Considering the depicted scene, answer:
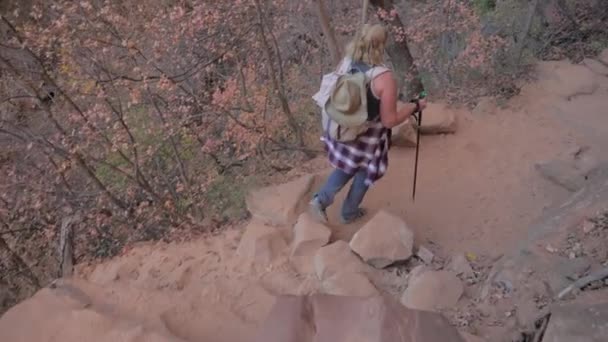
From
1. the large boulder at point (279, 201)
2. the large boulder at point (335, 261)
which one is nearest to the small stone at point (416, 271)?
the large boulder at point (335, 261)

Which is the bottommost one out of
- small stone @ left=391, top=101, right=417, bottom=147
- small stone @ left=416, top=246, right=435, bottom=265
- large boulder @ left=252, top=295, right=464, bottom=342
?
small stone @ left=416, top=246, right=435, bottom=265

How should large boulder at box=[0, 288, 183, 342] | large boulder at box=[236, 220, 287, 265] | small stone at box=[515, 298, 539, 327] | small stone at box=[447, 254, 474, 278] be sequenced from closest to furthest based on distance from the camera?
small stone at box=[515, 298, 539, 327], large boulder at box=[0, 288, 183, 342], small stone at box=[447, 254, 474, 278], large boulder at box=[236, 220, 287, 265]

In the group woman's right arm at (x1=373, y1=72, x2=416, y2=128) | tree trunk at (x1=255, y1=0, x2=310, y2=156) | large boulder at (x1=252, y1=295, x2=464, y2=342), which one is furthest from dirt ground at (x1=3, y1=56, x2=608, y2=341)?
woman's right arm at (x1=373, y1=72, x2=416, y2=128)

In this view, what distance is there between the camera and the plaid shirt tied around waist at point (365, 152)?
3.93 metres

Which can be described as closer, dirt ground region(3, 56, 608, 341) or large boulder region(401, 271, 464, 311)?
large boulder region(401, 271, 464, 311)

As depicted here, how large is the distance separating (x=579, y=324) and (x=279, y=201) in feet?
10.1

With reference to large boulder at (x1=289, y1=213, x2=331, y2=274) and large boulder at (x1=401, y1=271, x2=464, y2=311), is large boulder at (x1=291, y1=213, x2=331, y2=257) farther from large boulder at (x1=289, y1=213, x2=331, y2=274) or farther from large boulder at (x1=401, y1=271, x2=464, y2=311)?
large boulder at (x1=401, y1=271, x2=464, y2=311)

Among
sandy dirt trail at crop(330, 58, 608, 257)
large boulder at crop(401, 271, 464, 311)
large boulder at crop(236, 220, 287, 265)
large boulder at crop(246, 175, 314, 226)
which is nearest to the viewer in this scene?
large boulder at crop(401, 271, 464, 311)

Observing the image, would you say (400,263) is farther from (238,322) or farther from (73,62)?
(73,62)

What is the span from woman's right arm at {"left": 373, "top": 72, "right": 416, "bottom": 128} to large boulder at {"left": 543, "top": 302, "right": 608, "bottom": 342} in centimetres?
165

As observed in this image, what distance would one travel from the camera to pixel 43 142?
598 centimetres

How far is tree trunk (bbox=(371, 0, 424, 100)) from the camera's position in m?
6.54

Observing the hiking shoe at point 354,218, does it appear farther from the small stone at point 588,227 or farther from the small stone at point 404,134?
the small stone at point 588,227

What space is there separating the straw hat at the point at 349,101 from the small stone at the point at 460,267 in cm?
141
